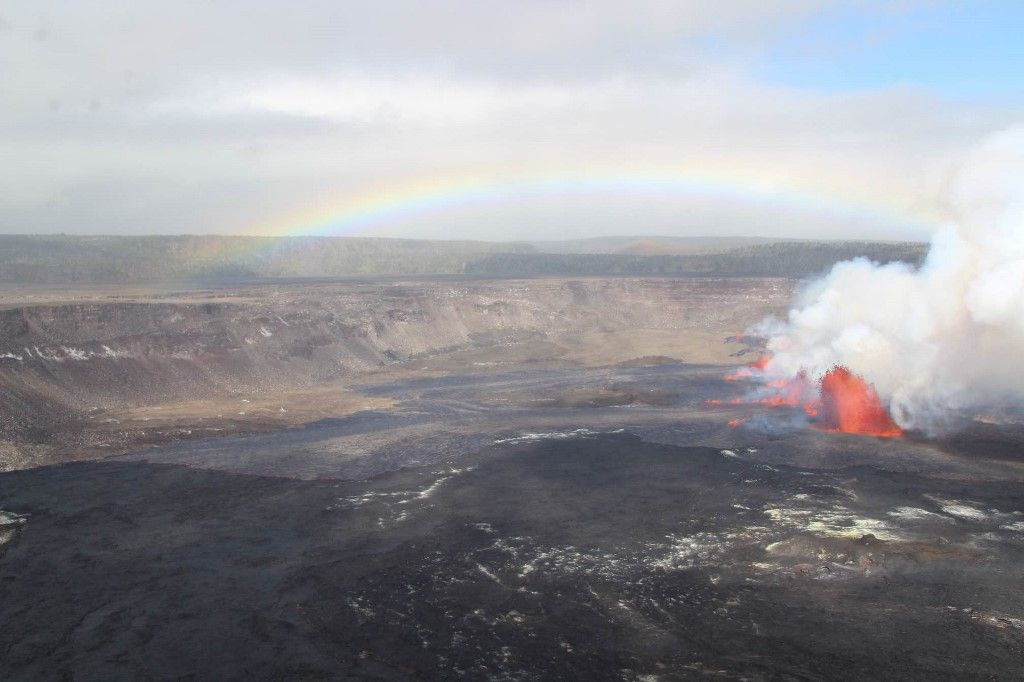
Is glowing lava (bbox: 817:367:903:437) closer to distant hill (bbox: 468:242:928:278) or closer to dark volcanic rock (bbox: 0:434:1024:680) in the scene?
dark volcanic rock (bbox: 0:434:1024:680)

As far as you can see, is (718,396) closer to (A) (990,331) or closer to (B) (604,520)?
(A) (990,331)

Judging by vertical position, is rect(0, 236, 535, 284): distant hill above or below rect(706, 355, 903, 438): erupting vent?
above

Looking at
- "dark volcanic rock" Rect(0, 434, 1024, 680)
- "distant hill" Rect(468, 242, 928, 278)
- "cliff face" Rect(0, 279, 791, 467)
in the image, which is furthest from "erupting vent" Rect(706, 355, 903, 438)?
"distant hill" Rect(468, 242, 928, 278)

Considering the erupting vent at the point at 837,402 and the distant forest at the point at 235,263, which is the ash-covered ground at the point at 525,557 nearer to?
the erupting vent at the point at 837,402

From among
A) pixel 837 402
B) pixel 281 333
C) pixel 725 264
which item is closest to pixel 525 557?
pixel 837 402

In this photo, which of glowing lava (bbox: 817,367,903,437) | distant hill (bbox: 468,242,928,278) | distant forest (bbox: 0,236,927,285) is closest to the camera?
glowing lava (bbox: 817,367,903,437)

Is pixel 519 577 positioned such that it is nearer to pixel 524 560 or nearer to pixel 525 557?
pixel 524 560
